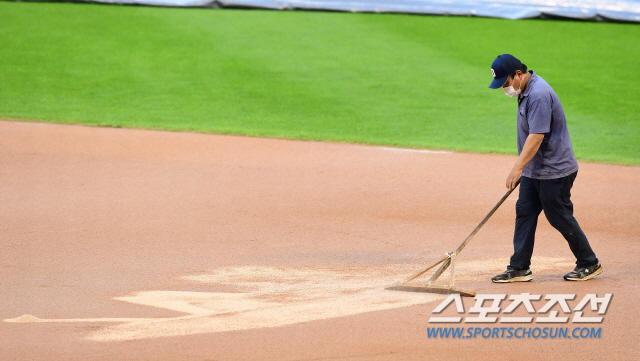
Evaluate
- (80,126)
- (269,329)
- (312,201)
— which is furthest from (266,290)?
(80,126)

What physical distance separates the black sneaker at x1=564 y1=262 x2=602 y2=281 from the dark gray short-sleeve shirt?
0.78m

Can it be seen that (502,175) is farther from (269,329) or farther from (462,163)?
(269,329)

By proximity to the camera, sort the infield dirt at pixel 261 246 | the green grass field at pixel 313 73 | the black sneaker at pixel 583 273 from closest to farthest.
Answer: the infield dirt at pixel 261 246
the black sneaker at pixel 583 273
the green grass field at pixel 313 73

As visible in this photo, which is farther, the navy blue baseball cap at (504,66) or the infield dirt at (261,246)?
the navy blue baseball cap at (504,66)

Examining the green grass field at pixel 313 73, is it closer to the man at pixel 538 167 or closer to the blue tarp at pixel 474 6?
the blue tarp at pixel 474 6

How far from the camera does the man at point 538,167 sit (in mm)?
5316

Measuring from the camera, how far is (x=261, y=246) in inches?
265

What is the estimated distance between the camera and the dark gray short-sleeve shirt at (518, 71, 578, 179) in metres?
5.30

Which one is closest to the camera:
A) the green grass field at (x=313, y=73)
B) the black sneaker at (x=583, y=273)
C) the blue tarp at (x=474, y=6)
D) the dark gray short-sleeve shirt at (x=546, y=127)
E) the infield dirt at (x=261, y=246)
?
the infield dirt at (x=261, y=246)

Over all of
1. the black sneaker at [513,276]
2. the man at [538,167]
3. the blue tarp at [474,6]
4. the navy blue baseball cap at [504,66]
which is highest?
the blue tarp at [474,6]

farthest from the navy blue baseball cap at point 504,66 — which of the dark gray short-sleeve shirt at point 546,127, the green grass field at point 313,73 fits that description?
the green grass field at point 313,73

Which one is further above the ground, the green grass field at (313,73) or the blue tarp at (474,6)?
the blue tarp at (474,6)

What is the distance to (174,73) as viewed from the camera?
15555mm

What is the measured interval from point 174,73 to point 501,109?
6.75m
